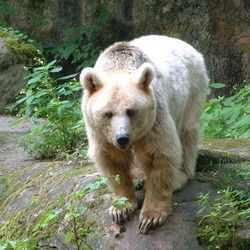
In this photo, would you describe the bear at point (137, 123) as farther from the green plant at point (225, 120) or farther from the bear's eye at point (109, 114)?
the green plant at point (225, 120)

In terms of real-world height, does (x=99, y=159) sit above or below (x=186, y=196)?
above

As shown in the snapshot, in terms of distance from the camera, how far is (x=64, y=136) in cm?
738

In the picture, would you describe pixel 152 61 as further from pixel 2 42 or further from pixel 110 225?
pixel 2 42

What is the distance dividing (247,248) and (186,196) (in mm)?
840

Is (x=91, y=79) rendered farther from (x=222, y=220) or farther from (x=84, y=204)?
(x=222, y=220)

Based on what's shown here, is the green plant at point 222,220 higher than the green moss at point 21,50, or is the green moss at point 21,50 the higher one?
the green plant at point 222,220

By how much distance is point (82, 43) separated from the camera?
14234 mm

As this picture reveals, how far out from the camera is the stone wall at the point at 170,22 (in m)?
11.3

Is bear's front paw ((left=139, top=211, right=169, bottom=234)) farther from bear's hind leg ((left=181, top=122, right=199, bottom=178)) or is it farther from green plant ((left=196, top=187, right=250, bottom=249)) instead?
bear's hind leg ((left=181, top=122, right=199, bottom=178))

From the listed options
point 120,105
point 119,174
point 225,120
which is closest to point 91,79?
point 120,105

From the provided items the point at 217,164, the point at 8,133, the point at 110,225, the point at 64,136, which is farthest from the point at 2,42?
the point at 110,225

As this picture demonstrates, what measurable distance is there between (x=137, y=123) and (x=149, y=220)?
81cm

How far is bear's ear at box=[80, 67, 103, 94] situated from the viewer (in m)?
4.80

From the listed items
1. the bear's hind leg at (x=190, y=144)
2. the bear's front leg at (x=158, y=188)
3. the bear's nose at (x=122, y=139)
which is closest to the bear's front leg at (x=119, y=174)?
the bear's front leg at (x=158, y=188)
